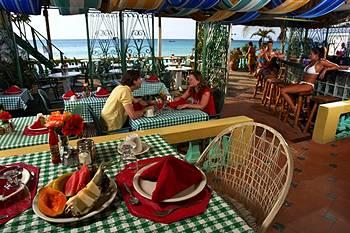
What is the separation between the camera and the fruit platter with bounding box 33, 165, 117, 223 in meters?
0.96

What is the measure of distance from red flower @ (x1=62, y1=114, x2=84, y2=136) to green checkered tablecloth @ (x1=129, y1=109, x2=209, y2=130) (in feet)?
4.24

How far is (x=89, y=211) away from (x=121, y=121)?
2.09 metres

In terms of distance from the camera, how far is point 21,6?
2.81 metres

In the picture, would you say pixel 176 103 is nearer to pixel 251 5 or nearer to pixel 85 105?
pixel 85 105

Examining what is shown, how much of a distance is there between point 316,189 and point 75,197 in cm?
274

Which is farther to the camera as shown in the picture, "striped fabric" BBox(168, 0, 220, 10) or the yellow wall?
the yellow wall

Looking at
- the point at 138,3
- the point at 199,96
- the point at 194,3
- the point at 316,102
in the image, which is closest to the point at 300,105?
the point at 316,102

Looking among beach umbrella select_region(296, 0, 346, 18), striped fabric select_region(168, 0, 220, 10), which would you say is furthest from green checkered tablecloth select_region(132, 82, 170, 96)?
beach umbrella select_region(296, 0, 346, 18)

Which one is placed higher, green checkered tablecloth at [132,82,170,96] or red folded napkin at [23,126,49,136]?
red folded napkin at [23,126,49,136]

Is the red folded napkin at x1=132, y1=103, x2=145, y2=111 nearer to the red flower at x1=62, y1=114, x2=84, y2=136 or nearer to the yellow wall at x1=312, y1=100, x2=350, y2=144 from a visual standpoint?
the red flower at x1=62, y1=114, x2=84, y2=136

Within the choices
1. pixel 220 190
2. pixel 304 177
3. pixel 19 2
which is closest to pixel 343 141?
pixel 304 177

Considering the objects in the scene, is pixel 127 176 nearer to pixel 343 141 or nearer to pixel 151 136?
pixel 151 136

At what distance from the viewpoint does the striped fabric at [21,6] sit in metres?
2.73

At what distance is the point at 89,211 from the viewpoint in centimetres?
99
